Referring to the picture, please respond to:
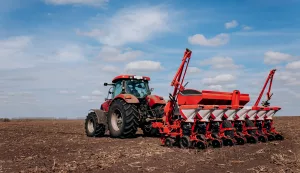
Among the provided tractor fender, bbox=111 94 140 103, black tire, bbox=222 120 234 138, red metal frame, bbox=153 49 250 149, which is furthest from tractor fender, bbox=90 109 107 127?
black tire, bbox=222 120 234 138

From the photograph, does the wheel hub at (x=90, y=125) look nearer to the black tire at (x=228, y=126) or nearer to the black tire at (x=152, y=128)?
the black tire at (x=152, y=128)

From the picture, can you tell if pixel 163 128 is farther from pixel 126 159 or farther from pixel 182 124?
pixel 126 159

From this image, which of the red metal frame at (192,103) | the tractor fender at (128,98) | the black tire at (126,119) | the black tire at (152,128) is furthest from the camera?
the black tire at (152,128)

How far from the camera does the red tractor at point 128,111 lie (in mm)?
13070

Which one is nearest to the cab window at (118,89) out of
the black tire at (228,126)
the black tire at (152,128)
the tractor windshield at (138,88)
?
the tractor windshield at (138,88)

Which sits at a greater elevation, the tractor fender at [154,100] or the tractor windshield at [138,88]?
the tractor windshield at [138,88]

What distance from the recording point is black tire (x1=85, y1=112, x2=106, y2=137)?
15.0m

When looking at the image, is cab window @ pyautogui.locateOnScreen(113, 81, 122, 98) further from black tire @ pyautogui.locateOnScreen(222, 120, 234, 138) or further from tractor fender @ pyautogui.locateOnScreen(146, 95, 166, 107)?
black tire @ pyautogui.locateOnScreen(222, 120, 234, 138)

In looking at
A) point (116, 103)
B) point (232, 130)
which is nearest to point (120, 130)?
point (116, 103)

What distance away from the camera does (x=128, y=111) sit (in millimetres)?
12977

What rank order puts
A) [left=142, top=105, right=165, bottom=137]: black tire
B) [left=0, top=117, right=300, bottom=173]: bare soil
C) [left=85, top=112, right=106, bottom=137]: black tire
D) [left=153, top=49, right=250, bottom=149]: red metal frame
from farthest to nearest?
1. [left=85, top=112, right=106, bottom=137]: black tire
2. [left=142, top=105, right=165, bottom=137]: black tire
3. [left=153, top=49, right=250, bottom=149]: red metal frame
4. [left=0, top=117, right=300, bottom=173]: bare soil

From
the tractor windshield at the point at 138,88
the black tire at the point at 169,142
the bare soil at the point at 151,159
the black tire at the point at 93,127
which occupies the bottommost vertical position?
the bare soil at the point at 151,159

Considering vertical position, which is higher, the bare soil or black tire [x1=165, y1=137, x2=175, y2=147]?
black tire [x1=165, y1=137, x2=175, y2=147]

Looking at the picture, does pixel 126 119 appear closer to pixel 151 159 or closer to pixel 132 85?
pixel 132 85
